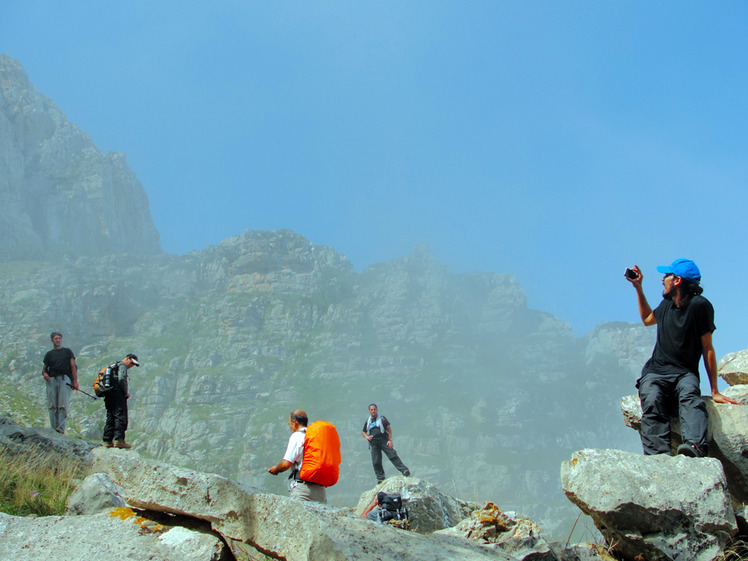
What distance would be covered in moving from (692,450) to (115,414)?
37.7 ft

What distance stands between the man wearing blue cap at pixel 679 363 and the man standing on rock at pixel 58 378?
12.9 m

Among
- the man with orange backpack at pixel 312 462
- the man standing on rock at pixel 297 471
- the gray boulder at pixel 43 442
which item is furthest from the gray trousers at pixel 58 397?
the man with orange backpack at pixel 312 462

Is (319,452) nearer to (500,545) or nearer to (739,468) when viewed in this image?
(500,545)

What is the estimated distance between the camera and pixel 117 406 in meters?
11.6

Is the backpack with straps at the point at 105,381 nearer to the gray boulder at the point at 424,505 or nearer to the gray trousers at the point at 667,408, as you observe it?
the gray boulder at the point at 424,505

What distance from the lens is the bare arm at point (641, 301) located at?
5934 mm

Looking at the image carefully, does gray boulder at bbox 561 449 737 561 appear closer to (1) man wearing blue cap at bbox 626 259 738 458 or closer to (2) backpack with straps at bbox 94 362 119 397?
(1) man wearing blue cap at bbox 626 259 738 458

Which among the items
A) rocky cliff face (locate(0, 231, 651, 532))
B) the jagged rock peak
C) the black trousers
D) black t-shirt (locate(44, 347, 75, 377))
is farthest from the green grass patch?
the jagged rock peak

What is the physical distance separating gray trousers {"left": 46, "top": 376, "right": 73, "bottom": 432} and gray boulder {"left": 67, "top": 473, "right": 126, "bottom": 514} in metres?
9.20

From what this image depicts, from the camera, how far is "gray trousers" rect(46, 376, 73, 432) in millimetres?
13133

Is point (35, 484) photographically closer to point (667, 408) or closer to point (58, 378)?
point (58, 378)

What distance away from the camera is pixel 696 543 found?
4113 mm

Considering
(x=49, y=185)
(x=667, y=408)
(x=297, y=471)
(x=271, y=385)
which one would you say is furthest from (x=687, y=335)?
(x=49, y=185)

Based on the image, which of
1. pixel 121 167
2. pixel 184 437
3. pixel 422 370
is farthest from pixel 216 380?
pixel 121 167
